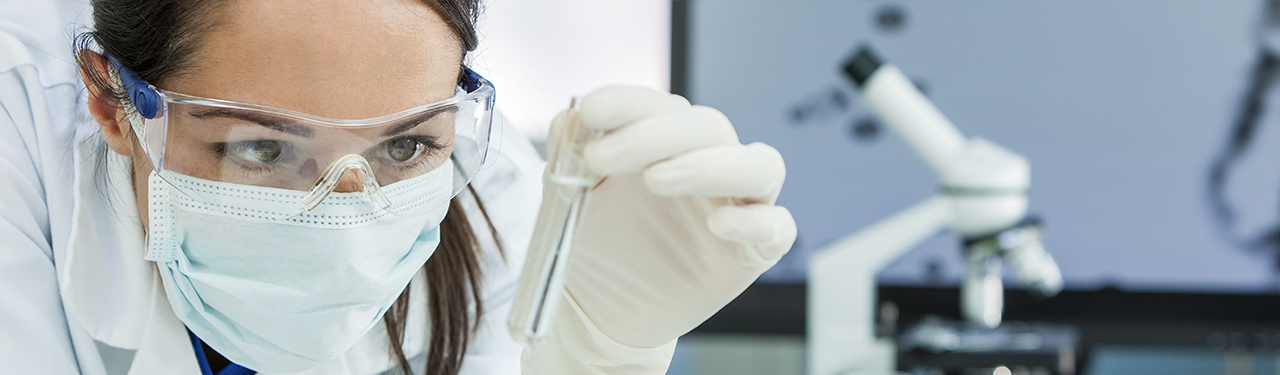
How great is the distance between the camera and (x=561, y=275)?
27.0 inches

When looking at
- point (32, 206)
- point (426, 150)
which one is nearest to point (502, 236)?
point (426, 150)

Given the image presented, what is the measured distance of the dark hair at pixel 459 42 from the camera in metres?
0.84

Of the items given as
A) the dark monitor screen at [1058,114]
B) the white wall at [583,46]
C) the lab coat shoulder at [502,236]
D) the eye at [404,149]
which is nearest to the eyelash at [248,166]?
the eye at [404,149]

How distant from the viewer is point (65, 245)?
101cm

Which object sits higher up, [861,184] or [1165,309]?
[861,184]

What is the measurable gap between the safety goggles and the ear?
0.08 ft

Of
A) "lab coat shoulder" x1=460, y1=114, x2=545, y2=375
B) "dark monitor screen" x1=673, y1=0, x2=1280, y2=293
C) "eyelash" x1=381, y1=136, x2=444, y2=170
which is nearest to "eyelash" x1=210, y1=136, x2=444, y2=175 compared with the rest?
"eyelash" x1=381, y1=136, x2=444, y2=170

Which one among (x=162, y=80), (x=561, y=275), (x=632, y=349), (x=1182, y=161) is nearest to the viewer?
(x=561, y=275)

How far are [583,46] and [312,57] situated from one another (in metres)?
1.57

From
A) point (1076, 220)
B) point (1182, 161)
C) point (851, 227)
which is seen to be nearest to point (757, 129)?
point (851, 227)

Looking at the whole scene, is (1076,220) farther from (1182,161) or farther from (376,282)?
(376,282)

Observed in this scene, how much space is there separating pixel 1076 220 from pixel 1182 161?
1.10 feet

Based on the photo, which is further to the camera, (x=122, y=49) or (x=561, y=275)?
(x=122, y=49)

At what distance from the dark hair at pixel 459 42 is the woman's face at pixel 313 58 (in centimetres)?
3
